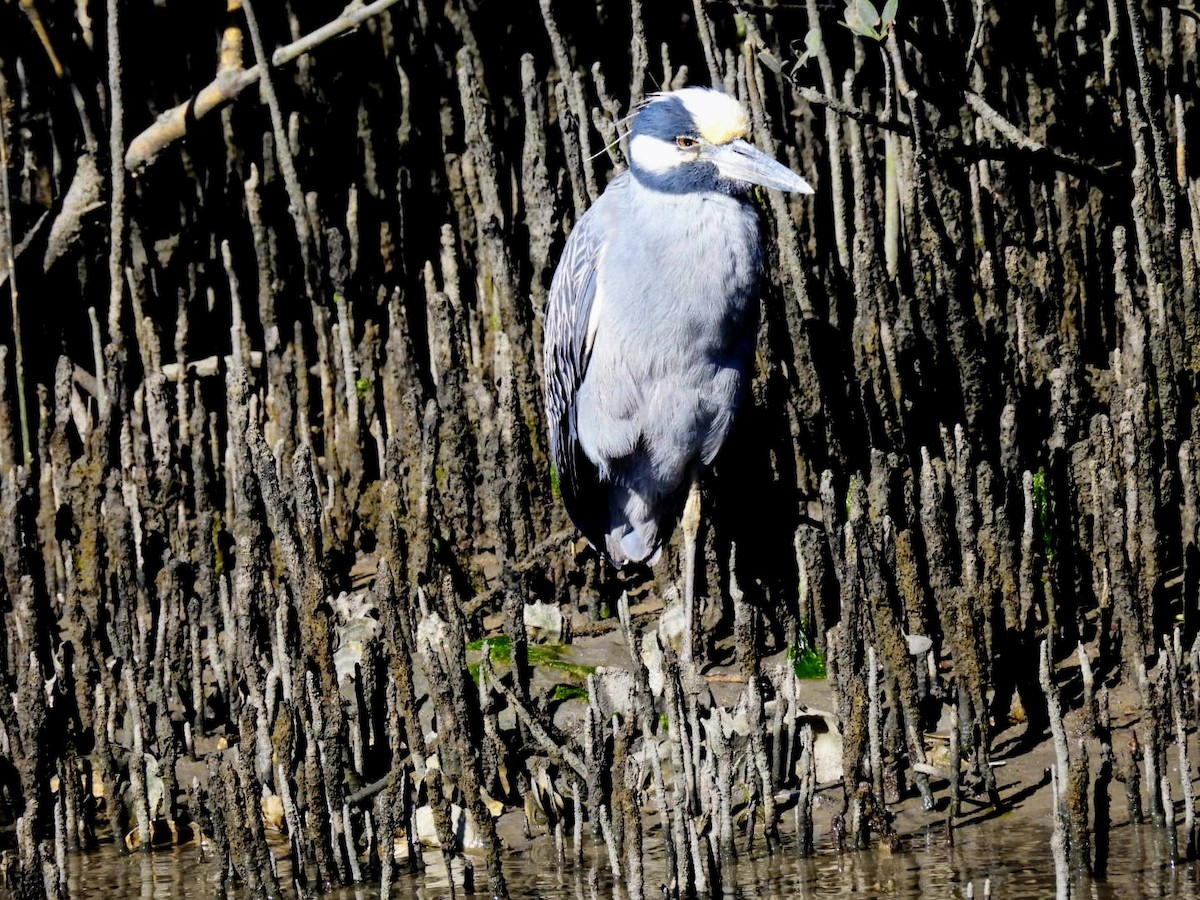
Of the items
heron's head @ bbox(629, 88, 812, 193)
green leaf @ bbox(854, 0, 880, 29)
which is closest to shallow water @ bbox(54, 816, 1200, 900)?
heron's head @ bbox(629, 88, 812, 193)

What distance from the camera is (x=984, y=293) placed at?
4645 mm

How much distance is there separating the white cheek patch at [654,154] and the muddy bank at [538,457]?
377 mm

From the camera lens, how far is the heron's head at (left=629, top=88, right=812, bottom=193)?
13.7ft

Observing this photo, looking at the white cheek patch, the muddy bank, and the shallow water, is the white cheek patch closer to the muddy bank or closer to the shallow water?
the muddy bank

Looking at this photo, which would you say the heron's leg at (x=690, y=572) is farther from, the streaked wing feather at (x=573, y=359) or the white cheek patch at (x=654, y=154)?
the white cheek patch at (x=654, y=154)

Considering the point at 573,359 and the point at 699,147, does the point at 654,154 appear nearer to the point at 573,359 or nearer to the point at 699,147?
the point at 699,147

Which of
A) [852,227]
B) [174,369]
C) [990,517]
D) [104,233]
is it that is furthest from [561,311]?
[104,233]

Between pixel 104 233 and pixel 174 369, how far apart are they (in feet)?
2.07

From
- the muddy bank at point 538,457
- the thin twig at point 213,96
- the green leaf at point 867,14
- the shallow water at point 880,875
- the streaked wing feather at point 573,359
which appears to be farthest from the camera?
the thin twig at point 213,96

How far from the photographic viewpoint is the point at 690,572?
4355 mm

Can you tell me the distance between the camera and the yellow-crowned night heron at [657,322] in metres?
4.25

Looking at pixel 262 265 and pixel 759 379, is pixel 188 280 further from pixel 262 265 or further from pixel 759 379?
pixel 759 379

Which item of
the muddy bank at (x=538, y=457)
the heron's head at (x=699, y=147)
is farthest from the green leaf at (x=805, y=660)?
the heron's head at (x=699, y=147)

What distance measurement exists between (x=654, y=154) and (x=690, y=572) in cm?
114
